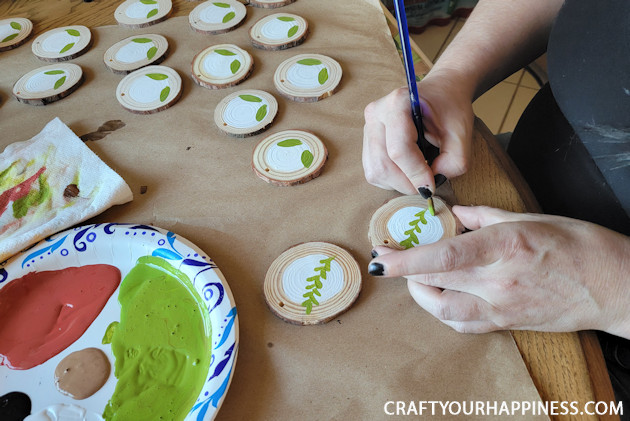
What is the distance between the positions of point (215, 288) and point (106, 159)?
0.42 metres

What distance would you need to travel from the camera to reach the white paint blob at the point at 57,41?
3.78 ft

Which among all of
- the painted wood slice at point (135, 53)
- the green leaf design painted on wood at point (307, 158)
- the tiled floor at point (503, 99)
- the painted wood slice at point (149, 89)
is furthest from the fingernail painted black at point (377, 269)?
the tiled floor at point (503, 99)

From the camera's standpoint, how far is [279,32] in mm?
1127

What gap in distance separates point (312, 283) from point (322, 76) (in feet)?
1.65

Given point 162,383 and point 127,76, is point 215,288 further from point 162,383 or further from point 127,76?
point 127,76

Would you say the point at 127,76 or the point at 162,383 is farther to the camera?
the point at 127,76

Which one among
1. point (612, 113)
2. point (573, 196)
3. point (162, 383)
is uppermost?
point (612, 113)

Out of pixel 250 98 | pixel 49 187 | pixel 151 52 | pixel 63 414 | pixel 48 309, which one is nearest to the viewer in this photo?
pixel 63 414

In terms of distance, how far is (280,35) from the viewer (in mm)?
1120

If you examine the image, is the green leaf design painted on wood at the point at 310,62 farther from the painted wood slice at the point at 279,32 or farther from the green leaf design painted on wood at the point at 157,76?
the green leaf design painted on wood at the point at 157,76

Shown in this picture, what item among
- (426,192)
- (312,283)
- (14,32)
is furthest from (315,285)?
(14,32)

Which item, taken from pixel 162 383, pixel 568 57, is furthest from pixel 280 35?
pixel 162 383

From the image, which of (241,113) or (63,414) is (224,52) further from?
(63,414)

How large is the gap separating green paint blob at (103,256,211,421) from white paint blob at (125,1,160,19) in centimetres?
75
